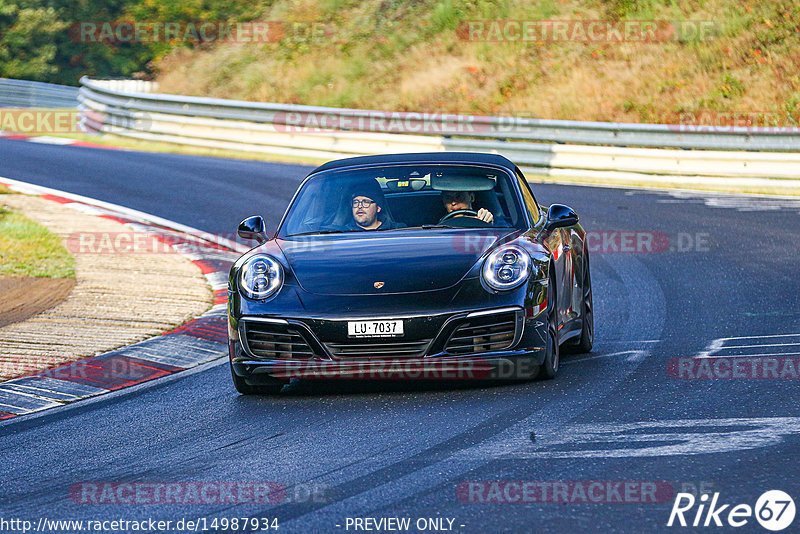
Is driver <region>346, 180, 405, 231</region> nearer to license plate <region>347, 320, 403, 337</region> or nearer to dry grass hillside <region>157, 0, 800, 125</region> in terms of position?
license plate <region>347, 320, 403, 337</region>

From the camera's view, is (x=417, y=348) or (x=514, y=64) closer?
(x=417, y=348)

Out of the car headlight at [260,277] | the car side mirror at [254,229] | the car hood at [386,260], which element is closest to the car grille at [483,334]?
the car hood at [386,260]

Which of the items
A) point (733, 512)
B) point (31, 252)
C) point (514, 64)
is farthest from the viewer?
point (514, 64)

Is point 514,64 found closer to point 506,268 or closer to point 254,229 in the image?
point 254,229

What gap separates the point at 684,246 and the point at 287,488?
31.1ft

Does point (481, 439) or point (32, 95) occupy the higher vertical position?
point (32, 95)

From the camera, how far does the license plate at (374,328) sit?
6.90 metres

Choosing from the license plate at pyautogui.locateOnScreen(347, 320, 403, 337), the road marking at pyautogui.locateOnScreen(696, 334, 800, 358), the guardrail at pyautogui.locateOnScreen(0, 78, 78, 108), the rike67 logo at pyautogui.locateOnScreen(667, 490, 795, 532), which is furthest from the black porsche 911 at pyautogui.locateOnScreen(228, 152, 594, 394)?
the guardrail at pyautogui.locateOnScreen(0, 78, 78, 108)

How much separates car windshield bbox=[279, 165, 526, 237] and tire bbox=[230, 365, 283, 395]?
1.10m

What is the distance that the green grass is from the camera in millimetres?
12062

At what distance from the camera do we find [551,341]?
287 inches

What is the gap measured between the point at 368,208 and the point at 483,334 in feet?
5.15

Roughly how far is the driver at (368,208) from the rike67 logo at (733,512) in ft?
12.3

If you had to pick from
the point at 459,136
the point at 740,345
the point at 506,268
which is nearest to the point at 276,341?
the point at 506,268
